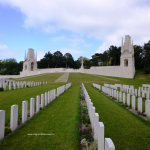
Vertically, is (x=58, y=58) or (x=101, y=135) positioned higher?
(x=58, y=58)

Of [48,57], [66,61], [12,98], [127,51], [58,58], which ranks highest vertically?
[48,57]

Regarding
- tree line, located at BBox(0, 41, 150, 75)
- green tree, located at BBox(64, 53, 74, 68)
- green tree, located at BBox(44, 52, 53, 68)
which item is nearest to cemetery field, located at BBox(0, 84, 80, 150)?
tree line, located at BBox(0, 41, 150, 75)

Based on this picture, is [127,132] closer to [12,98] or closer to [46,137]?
[46,137]

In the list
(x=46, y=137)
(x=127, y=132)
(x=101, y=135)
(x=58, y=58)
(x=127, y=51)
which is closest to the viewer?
(x=101, y=135)

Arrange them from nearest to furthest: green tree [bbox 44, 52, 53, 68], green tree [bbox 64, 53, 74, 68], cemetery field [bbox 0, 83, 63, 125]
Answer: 1. cemetery field [bbox 0, 83, 63, 125]
2. green tree [bbox 64, 53, 74, 68]
3. green tree [bbox 44, 52, 53, 68]

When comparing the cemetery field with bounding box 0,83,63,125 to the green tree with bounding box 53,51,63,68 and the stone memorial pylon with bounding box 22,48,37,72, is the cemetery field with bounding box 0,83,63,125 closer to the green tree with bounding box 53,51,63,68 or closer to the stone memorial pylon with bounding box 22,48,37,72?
the stone memorial pylon with bounding box 22,48,37,72

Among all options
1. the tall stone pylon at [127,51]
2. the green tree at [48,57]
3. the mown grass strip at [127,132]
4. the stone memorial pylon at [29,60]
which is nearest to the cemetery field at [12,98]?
the mown grass strip at [127,132]

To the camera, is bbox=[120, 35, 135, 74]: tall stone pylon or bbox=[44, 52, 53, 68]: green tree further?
bbox=[44, 52, 53, 68]: green tree

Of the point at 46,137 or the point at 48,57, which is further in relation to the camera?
the point at 48,57

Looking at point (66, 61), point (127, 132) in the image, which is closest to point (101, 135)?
point (127, 132)

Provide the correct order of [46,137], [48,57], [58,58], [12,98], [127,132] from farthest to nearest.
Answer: [48,57] < [58,58] < [12,98] < [127,132] < [46,137]

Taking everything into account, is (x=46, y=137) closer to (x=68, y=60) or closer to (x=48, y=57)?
(x=68, y=60)

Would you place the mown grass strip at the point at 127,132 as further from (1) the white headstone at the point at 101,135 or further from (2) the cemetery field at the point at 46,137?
(2) the cemetery field at the point at 46,137

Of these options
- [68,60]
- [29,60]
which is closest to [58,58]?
[68,60]
